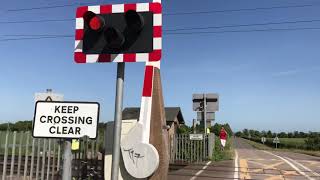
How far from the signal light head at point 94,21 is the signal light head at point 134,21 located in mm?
290

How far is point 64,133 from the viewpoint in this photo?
14.6ft

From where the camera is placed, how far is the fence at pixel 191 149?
25422mm

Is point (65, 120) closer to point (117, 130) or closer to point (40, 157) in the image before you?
point (117, 130)

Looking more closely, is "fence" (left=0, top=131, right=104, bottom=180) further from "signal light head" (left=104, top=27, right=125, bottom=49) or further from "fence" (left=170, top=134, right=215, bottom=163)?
"fence" (left=170, top=134, right=215, bottom=163)

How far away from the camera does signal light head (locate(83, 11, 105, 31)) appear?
4.85 meters

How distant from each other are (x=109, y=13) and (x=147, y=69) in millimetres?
4548

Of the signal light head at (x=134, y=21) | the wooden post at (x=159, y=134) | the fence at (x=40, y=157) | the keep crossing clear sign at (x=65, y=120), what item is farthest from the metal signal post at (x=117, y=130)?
the fence at (x=40, y=157)

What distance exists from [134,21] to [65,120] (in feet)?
4.19

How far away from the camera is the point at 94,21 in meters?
4.86

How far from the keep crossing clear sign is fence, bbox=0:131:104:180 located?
4.45 metres

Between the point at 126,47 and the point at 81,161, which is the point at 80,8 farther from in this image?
the point at 81,161

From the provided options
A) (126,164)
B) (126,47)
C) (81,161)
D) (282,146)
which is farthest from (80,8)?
(282,146)

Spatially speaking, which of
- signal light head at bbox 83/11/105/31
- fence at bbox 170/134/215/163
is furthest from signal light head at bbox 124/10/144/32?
fence at bbox 170/134/215/163

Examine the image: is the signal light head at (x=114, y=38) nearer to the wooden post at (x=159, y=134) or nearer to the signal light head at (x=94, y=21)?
the signal light head at (x=94, y=21)
